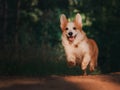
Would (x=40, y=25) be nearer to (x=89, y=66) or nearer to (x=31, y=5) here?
(x=31, y=5)

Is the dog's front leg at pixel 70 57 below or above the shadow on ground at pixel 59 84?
above

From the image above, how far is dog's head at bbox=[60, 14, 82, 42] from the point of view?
9281 millimetres

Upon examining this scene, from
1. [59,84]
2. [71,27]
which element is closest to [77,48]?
[71,27]

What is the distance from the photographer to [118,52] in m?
10.4

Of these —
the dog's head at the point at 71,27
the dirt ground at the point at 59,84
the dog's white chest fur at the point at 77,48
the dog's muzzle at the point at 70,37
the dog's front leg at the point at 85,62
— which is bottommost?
the dirt ground at the point at 59,84

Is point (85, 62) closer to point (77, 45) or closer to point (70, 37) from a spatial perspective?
point (77, 45)

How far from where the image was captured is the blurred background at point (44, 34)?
32.3 feet

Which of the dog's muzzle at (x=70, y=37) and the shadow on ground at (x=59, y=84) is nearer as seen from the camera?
the shadow on ground at (x=59, y=84)

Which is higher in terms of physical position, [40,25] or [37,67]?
[40,25]

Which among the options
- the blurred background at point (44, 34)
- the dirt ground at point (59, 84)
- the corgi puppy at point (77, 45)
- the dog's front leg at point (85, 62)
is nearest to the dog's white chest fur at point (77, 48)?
the corgi puppy at point (77, 45)

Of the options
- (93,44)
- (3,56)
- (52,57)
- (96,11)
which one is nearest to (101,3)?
(96,11)

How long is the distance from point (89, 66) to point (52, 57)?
1004 millimetres

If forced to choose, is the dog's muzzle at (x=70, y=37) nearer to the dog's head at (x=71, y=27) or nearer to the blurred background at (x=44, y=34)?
the dog's head at (x=71, y=27)

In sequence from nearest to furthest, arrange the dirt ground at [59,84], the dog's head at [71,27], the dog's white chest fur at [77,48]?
1. the dirt ground at [59,84]
2. the dog's head at [71,27]
3. the dog's white chest fur at [77,48]
